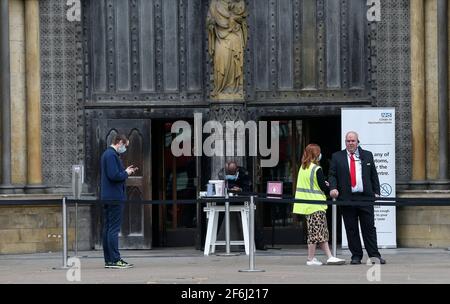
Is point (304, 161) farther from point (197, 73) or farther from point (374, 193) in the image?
point (197, 73)

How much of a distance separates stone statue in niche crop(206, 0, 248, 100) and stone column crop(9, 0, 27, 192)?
3.48m

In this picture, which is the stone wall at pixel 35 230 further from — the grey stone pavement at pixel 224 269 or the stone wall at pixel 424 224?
the stone wall at pixel 424 224

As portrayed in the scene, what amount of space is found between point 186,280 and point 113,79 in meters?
8.49

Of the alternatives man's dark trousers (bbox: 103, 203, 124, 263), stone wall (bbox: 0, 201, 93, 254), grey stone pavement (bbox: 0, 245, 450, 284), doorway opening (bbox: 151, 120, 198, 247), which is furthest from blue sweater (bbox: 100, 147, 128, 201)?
doorway opening (bbox: 151, 120, 198, 247)

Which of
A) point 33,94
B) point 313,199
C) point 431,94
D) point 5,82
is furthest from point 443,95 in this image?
point 5,82

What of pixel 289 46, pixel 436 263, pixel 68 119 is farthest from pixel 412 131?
pixel 68 119

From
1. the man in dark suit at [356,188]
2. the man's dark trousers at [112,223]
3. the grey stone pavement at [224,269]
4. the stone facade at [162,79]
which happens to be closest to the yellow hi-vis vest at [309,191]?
the man in dark suit at [356,188]

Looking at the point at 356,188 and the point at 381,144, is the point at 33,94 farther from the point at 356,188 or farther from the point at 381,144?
the point at 356,188

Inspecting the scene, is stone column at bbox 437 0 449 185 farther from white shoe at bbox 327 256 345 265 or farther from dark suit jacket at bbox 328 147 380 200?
white shoe at bbox 327 256 345 265

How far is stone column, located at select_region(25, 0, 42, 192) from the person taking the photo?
90.8ft

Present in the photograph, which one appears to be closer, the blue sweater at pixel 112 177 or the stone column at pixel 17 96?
the blue sweater at pixel 112 177

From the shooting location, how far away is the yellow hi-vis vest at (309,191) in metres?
23.3

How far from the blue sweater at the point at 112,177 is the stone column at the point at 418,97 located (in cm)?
709

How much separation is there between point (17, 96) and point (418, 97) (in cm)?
736
